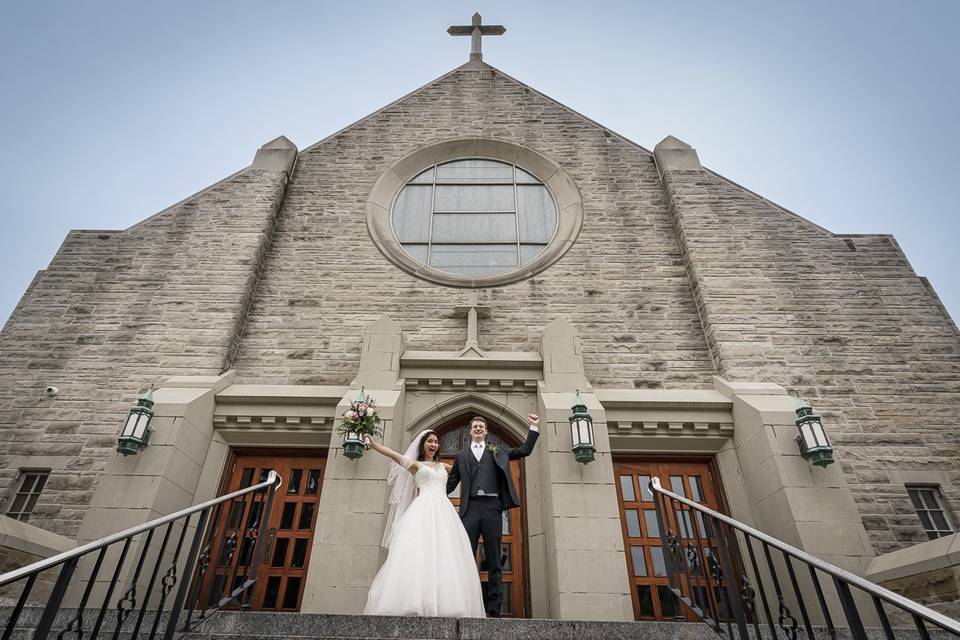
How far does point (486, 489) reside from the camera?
5230mm

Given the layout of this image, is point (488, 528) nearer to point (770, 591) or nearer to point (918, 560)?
point (770, 591)

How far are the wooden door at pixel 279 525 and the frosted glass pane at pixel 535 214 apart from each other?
4984mm

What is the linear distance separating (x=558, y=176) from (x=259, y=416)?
635 cm

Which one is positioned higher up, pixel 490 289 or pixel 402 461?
pixel 490 289

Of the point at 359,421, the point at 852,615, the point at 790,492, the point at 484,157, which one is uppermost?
the point at 484,157

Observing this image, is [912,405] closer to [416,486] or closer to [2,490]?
[416,486]

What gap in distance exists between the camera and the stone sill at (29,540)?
16.9 ft

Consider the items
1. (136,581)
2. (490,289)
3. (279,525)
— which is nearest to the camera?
(136,581)

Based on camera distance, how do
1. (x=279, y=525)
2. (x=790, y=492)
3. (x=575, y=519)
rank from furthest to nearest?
(x=279, y=525) → (x=790, y=492) → (x=575, y=519)

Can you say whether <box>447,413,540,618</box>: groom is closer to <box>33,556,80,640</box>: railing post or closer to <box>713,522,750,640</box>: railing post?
<box>713,522,750,640</box>: railing post

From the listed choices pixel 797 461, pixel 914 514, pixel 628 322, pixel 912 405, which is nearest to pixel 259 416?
pixel 628 322

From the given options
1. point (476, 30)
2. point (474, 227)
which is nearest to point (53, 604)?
point (474, 227)

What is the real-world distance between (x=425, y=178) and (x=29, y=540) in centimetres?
762

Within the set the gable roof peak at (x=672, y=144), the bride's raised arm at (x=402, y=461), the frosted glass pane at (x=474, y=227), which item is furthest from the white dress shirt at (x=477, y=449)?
the gable roof peak at (x=672, y=144)
